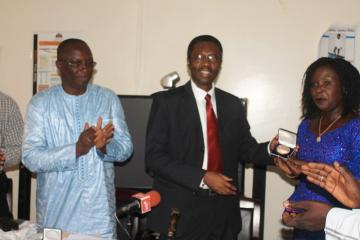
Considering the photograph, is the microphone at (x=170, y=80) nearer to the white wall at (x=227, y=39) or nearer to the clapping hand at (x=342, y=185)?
the white wall at (x=227, y=39)

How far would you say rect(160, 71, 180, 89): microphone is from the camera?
3.22m

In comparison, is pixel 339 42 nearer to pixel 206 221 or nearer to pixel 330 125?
pixel 330 125

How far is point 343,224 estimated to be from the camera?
1.53 metres

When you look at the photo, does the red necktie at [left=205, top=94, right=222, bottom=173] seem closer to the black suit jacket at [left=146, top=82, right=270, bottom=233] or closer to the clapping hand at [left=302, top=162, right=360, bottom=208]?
the black suit jacket at [left=146, top=82, right=270, bottom=233]

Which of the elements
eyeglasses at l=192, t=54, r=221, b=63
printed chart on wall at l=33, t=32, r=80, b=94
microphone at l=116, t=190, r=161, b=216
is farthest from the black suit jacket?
printed chart on wall at l=33, t=32, r=80, b=94

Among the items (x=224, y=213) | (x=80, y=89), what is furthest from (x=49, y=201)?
(x=224, y=213)

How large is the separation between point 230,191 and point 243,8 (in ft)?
5.72

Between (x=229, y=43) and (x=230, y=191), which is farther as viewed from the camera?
(x=229, y=43)

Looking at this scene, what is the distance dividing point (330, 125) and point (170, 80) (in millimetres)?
1375

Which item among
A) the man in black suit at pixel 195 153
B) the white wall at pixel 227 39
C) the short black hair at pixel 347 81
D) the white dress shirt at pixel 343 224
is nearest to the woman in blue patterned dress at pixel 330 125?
the short black hair at pixel 347 81

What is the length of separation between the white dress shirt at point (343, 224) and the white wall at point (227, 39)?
1821mm

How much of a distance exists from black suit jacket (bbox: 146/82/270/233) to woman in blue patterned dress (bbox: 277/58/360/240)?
0.27 meters

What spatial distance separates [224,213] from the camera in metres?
2.28

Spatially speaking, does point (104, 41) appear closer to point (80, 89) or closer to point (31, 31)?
point (31, 31)
